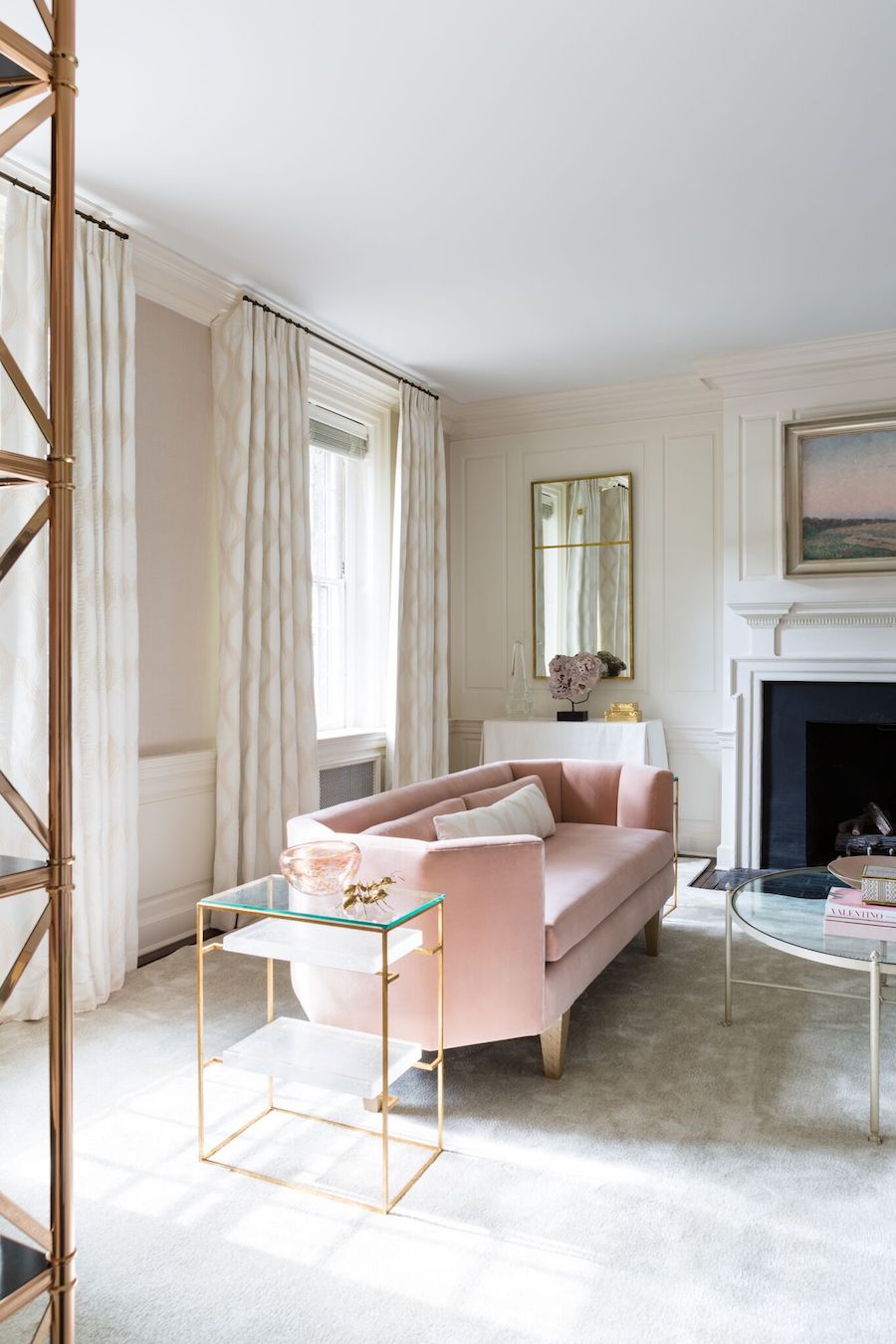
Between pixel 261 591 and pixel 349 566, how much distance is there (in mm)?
1293

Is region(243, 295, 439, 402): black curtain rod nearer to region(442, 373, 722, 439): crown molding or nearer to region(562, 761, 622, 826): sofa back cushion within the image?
region(442, 373, 722, 439): crown molding

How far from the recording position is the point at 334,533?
5.38 metres

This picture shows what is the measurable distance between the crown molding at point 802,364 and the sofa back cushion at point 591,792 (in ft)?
8.09

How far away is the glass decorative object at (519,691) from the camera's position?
6.00 m

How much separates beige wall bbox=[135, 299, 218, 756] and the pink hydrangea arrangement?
7.30 ft

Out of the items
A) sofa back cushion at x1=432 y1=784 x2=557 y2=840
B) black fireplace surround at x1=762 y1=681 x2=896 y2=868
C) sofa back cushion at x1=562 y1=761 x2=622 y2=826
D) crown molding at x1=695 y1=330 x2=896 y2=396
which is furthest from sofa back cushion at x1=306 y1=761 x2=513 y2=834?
crown molding at x1=695 y1=330 x2=896 y2=396

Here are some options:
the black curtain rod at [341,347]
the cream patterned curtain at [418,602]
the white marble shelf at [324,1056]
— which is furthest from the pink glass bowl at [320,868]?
the cream patterned curtain at [418,602]

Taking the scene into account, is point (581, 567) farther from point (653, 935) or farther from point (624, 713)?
point (653, 935)

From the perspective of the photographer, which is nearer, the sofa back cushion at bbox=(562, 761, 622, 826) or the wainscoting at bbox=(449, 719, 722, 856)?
the sofa back cushion at bbox=(562, 761, 622, 826)

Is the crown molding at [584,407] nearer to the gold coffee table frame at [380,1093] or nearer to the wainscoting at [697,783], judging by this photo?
the wainscoting at [697,783]

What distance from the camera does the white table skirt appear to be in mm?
5367

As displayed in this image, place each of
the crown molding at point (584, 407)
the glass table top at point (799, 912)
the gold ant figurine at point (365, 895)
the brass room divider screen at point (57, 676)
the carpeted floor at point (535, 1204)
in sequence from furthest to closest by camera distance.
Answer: the crown molding at point (584, 407) → the glass table top at point (799, 912) → the gold ant figurine at point (365, 895) → the carpeted floor at point (535, 1204) → the brass room divider screen at point (57, 676)

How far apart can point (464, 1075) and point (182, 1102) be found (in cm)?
76

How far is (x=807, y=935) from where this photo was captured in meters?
2.74
